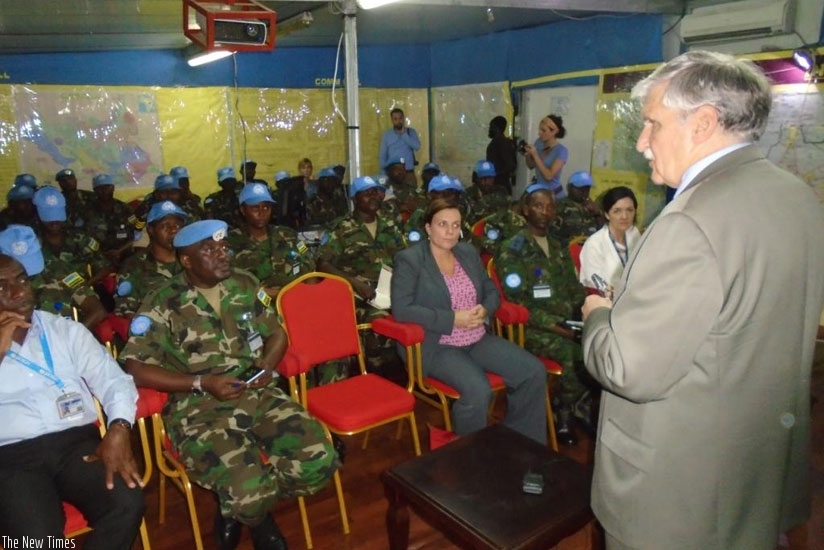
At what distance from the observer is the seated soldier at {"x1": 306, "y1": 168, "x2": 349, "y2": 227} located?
7320 millimetres

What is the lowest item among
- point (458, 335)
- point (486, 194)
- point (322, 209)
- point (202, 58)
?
point (458, 335)

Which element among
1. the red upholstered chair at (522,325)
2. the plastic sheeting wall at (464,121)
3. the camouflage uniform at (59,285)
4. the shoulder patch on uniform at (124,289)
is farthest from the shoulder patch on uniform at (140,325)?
the plastic sheeting wall at (464,121)

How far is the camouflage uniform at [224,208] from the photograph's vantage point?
21.4 ft

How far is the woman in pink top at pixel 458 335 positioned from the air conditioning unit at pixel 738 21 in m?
3.98

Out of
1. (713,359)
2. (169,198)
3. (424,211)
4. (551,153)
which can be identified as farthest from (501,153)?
(713,359)

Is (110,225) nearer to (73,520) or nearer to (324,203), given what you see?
(324,203)

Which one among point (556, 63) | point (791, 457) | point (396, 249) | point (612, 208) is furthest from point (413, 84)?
point (791, 457)

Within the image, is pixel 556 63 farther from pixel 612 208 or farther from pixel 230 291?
pixel 230 291

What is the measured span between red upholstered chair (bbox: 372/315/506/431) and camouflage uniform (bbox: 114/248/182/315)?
53.3 inches

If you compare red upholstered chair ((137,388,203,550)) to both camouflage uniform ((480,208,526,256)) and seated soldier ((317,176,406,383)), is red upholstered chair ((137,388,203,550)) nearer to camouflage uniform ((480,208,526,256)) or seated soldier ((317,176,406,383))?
seated soldier ((317,176,406,383))

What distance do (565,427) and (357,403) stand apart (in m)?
1.35

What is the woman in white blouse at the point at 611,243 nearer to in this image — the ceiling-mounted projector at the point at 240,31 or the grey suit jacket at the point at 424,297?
the grey suit jacket at the point at 424,297

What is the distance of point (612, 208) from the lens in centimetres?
362

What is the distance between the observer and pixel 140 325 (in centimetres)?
243
